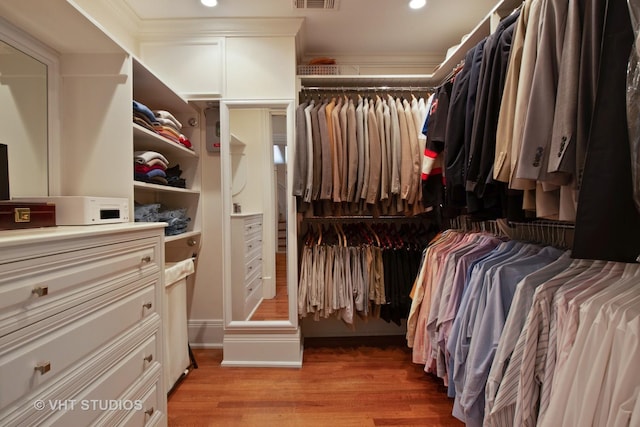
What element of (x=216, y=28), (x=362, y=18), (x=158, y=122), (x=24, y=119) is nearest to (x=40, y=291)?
(x=24, y=119)

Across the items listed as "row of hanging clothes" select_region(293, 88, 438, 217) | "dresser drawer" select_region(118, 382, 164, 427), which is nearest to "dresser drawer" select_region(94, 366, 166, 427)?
"dresser drawer" select_region(118, 382, 164, 427)

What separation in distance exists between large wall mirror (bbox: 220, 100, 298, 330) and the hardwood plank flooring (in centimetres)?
32

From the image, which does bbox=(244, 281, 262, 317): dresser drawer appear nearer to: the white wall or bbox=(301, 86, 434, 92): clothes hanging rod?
the white wall

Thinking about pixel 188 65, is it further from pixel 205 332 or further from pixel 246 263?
pixel 205 332

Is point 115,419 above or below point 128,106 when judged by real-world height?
below

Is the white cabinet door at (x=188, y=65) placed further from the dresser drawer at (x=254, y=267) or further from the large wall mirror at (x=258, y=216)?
the dresser drawer at (x=254, y=267)

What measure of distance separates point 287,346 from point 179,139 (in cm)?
161

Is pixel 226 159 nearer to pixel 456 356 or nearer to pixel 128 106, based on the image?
pixel 128 106

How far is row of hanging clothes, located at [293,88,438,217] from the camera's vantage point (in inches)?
71.4

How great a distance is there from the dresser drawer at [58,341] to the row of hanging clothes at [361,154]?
3.74ft

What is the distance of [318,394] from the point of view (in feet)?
5.43

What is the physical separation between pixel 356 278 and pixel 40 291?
1.62 metres

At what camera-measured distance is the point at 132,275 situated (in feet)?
3.51

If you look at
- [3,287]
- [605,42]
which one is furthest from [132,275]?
[605,42]
